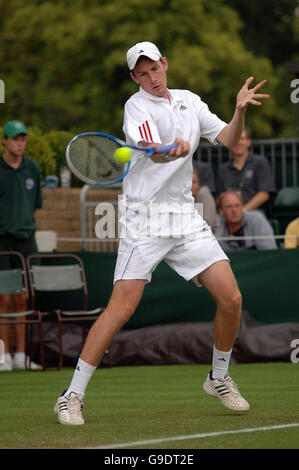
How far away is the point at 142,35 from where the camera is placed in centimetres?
3338

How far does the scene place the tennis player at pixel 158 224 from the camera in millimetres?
6828

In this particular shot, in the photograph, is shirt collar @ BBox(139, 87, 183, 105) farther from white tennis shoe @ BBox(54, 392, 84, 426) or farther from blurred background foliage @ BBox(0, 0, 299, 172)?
blurred background foliage @ BBox(0, 0, 299, 172)

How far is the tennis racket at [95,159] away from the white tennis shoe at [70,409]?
1251mm

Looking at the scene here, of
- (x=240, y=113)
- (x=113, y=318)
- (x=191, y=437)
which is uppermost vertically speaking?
(x=240, y=113)

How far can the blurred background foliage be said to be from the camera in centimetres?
3381

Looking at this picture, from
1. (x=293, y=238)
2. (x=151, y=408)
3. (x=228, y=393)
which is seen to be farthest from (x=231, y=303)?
(x=293, y=238)

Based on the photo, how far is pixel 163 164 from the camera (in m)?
6.88

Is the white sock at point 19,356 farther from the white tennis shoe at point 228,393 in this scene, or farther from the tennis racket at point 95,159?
the tennis racket at point 95,159

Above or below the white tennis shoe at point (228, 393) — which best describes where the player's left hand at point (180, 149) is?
above

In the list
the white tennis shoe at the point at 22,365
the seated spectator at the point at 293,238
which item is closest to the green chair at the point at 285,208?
the seated spectator at the point at 293,238

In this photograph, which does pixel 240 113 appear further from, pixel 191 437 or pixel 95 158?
pixel 191 437

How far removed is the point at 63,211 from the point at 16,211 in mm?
2802

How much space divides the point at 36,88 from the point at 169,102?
98.2 ft
